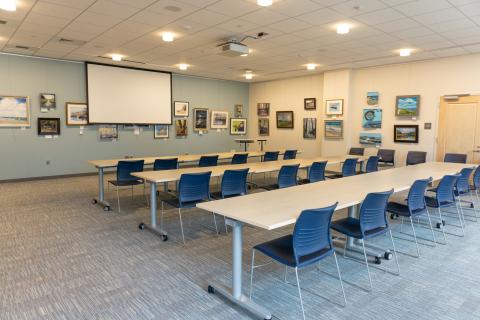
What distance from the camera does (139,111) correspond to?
10.3m

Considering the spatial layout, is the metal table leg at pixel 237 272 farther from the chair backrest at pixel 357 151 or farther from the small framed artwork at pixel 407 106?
the small framed artwork at pixel 407 106

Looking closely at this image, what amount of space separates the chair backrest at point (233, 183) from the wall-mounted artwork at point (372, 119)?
612 centimetres

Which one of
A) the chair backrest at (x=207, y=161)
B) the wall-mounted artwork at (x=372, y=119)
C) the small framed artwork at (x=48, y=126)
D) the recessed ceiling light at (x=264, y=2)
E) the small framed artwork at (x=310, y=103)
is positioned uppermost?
the recessed ceiling light at (x=264, y=2)

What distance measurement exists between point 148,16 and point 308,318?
16.2 ft

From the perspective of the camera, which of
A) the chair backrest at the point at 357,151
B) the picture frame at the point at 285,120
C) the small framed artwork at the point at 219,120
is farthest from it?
the small framed artwork at the point at 219,120

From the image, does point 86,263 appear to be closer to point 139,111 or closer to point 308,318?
point 308,318

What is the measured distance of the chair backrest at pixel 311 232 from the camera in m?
2.57

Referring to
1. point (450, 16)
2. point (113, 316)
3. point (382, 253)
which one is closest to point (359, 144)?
point (450, 16)

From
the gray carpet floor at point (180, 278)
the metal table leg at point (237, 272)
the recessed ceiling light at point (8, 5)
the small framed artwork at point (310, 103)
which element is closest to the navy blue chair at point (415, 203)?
the gray carpet floor at point (180, 278)

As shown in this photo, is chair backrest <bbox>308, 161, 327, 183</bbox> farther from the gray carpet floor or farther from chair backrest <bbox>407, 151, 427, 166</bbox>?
chair backrest <bbox>407, 151, 427, 166</bbox>

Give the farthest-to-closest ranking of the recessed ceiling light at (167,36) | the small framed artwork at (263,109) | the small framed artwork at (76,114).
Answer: the small framed artwork at (263,109)
the small framed artwork at (76,114)
the recessed ceiling light at (167,36)

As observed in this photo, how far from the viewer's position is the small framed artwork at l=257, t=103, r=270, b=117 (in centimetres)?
1292

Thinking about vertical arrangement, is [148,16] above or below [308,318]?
above

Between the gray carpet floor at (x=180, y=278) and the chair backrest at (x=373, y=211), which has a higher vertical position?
the chair backrest at (x=373, y=211)
